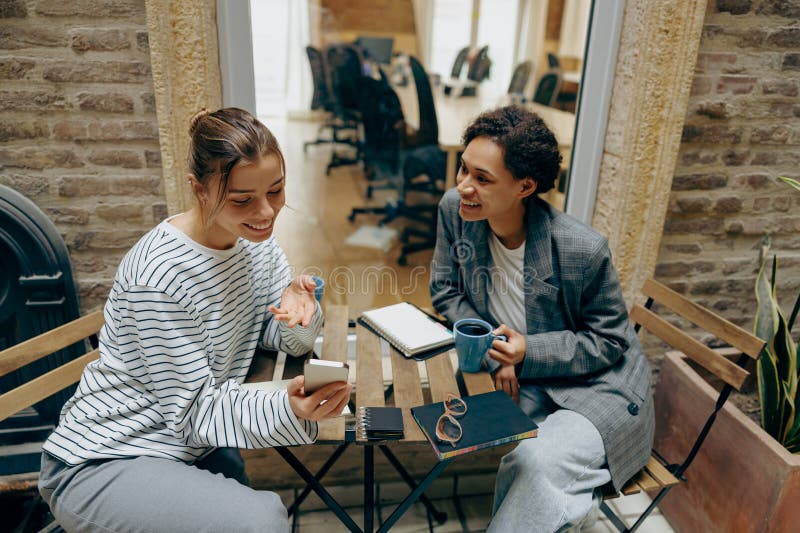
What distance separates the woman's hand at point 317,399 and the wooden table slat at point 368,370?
211 millimetres

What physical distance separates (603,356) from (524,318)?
28 centimetres

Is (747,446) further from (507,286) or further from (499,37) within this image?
(499,37)

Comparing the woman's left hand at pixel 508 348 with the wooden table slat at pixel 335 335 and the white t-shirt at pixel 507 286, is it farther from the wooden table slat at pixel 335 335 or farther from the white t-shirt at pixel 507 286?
the wooden table slat at pixel 335 335

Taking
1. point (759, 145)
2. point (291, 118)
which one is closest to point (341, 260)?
point (291, 118)

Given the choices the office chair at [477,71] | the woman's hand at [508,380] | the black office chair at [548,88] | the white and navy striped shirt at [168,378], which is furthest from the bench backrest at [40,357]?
the black office chair at [548,88]

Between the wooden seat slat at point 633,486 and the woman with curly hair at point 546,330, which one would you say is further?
the wooden seat slat at point 633,486

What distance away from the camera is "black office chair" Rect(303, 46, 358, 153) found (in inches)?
125

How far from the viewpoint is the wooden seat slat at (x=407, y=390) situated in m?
1.37

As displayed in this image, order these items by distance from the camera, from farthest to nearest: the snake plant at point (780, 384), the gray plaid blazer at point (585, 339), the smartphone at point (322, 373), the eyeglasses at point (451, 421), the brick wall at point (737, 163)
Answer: the brick wall at point (737, 163) < the snake plant at point (780, 384) < the gray plaid blazer at point (585, 339) < the eyeglasses at point (451, 421) < the smartphone at point (322, 373)

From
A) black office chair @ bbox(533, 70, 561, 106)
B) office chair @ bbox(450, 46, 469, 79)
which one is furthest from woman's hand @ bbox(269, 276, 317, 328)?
black office chair @ bbox(533, 70, 561, 106)

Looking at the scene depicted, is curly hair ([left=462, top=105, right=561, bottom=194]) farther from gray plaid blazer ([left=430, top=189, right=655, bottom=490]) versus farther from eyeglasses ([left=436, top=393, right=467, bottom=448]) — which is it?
eyeglasses ([left=436, top=393, right=467, bottom=448])

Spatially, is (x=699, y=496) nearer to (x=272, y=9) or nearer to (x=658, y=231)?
(x=658, y=231)

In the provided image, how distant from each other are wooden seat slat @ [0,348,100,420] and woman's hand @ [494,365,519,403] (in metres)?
1.28

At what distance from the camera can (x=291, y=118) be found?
2887mm
